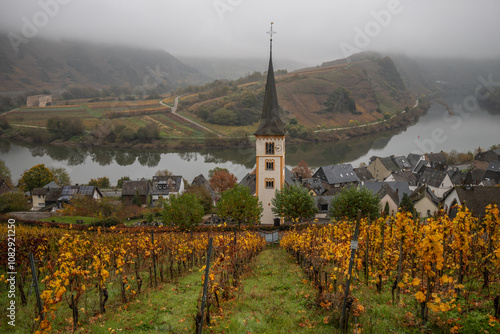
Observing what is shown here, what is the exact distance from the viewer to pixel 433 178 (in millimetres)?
51406

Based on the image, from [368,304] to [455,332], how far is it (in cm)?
210

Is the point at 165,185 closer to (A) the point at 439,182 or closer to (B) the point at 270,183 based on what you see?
(B) the point at 270,183

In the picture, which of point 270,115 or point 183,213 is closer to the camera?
point 183,213

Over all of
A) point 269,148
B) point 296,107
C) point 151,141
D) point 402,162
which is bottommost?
point 269,148

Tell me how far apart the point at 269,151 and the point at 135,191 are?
26078 millimetres

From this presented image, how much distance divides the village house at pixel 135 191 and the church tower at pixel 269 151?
23.6 meters

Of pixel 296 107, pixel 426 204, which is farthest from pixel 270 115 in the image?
pixel 296 107

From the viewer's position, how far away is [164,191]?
180 feet

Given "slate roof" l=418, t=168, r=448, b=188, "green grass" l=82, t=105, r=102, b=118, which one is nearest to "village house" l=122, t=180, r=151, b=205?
"slate roof" l=418, t=168, r=448, b=188

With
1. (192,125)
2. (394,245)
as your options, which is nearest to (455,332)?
(394,245)

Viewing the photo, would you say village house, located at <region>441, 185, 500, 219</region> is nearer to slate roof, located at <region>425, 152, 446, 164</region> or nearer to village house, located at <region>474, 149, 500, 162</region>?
slate roof, located at <region>425, 152, 446, 164</region>

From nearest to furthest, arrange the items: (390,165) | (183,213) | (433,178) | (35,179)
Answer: (183,213), (433,178), (35,179), (390,165)

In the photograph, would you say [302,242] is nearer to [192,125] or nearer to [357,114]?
[192,125]

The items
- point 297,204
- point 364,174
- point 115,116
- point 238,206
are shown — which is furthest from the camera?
point 115,116
